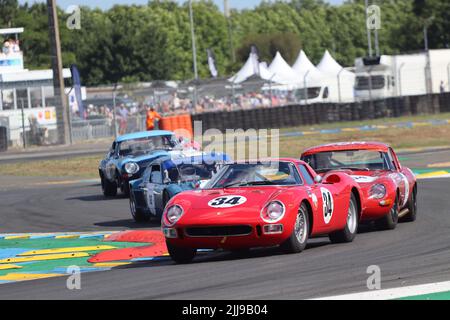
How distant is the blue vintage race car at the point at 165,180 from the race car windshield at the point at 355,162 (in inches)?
65.4

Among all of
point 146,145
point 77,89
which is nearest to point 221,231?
point 146,145

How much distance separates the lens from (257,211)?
10.6 m

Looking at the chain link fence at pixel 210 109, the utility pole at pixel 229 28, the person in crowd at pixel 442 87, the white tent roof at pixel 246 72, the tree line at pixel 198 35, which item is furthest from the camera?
the utility pole at pixel 229 28

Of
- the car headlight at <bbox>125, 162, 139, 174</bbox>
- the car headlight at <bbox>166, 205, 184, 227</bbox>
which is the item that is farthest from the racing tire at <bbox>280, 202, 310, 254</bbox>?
the car headlight at <bbox>125, 162, 139, 174</bbox>

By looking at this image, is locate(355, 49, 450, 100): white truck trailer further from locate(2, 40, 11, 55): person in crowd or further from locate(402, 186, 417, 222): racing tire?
locate(402, 186, 417, 222): racing tire

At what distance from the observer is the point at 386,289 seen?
326 inches

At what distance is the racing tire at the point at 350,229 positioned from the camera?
12.0m

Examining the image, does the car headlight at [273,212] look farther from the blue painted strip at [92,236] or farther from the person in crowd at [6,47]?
the person in crowd at [6,47]

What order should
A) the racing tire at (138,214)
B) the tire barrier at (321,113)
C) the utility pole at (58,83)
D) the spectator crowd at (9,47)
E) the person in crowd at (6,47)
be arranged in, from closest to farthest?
the racing tire at (138,214)
the utility pole at (58,83)
the tire barrier at (321,113)
the person in crowd at (6,47)
the spectator crowd at (9,47)

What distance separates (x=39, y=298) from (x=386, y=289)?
286 cm

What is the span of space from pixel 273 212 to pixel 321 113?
34.4 metres
